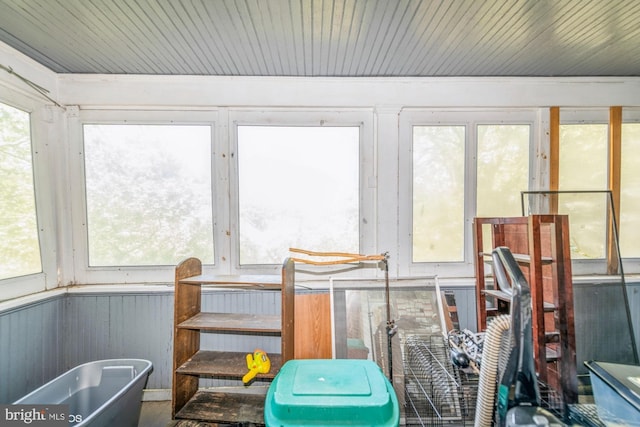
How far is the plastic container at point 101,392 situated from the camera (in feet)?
5.07

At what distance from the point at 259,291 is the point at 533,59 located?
2.74 m

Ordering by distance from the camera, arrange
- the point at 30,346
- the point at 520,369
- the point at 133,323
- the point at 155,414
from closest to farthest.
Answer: the point at 520,369
the point at 30,346
the point at 155,414
the point at 133,323

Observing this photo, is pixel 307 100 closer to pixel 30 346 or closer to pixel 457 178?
pixel 457 178

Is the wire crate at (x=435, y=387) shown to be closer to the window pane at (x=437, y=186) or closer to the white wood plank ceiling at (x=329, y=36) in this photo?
the window pane at (x=437, y=186)

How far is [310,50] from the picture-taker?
1.92 m

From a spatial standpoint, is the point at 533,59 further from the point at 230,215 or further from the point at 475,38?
the point at 230,215

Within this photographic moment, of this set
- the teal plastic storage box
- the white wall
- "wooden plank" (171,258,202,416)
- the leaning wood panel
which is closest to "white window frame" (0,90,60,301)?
the white wall

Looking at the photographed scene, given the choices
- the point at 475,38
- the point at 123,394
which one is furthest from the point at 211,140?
the point at 475,38

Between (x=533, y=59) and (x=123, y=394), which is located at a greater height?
(x=533, y=59)

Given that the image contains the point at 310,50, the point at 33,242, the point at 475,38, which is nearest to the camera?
the point at 475,38

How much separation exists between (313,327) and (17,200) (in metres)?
2.29

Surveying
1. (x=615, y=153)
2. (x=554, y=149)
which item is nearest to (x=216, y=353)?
(x=554, y=149)

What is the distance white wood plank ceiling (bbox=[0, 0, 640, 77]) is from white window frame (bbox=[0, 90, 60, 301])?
1.14ft

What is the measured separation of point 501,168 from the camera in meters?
2.38
